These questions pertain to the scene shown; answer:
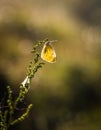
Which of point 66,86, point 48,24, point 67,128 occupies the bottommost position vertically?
point 67,128

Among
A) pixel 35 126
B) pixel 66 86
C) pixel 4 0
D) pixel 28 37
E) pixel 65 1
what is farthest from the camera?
pixel 65 1

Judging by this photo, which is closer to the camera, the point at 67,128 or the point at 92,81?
the point at 67,128

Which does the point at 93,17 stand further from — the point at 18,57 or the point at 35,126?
the point at 35,126

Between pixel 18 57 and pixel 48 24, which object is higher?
pixel 48 24

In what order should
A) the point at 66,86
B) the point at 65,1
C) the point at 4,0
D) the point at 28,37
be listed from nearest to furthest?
the point at 66,86 < the point at 28,37 < the point at 4,0 < the point at 65,1

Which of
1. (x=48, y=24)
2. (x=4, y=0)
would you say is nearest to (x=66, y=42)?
(x=48, y=24)

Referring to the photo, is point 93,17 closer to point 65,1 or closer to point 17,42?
point 65,1

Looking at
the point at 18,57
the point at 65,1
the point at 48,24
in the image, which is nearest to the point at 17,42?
the point at 18,57
